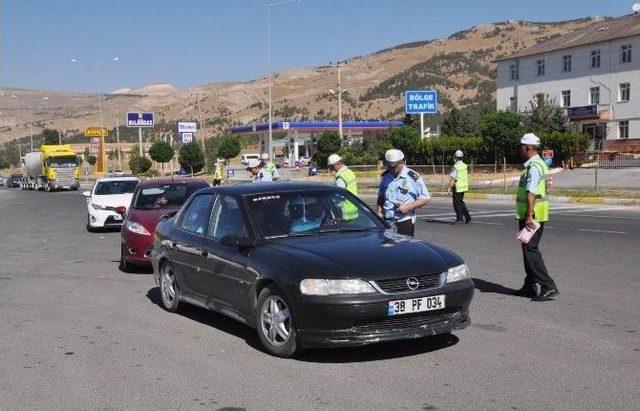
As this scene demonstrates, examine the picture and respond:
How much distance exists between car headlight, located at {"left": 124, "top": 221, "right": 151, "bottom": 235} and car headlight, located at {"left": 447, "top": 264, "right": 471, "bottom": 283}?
6257 mm

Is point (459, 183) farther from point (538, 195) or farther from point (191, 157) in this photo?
point (191, 157)

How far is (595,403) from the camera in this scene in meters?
5.00

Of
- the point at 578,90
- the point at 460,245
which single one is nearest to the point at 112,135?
the point at 578,90

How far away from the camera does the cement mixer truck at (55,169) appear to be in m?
56.7

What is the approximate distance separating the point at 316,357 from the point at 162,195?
23.5 ft

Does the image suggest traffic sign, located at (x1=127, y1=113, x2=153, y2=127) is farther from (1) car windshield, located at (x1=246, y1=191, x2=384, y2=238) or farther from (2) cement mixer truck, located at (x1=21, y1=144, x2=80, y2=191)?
(1) car windshield, located at (x1=246, y1=191, x2=384, y2=238)

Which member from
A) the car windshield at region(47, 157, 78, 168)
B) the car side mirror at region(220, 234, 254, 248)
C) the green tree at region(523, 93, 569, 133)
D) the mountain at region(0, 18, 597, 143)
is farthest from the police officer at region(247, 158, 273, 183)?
the mountain at region(0, 18, 597, 143)

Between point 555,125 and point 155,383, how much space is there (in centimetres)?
5029

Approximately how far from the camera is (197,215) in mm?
8062

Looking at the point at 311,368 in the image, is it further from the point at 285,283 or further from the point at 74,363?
the point at 74,363

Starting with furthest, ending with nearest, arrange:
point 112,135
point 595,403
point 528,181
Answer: point 112,135, point 528,181, point 595,403

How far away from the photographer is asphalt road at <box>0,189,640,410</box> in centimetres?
530

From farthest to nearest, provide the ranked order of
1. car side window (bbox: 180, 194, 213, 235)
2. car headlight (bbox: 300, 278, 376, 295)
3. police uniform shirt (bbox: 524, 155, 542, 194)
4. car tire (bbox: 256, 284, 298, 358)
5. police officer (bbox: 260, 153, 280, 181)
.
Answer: police officer (bbox: 260, 153, 280, 181)
police uniform shirt (bbox: 524, 155, 542, 194)
car side window (bbox: 180, 194, 213, 235)
car tire (bbox: 256, 284, 298, 358)
car headlight (bbox: 300, 278, 376, 295)

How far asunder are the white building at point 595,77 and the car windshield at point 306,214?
51.3 m
